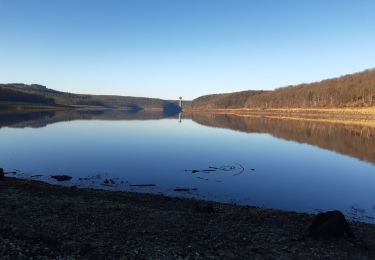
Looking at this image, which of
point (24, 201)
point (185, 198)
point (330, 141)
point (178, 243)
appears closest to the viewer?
point (178, 243)

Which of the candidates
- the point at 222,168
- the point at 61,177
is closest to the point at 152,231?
the point at 61,177

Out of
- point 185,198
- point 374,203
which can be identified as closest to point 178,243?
point 185,198

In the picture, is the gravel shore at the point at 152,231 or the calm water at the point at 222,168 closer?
the gravel shore at the point at 152,231

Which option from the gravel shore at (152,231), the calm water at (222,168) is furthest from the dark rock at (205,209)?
the calm water at (222,168)

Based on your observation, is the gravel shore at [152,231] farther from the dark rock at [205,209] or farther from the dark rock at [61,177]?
the dark rock at [61,177]

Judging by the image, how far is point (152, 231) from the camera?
2066 cm

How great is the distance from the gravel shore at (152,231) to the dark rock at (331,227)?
0.45 metres

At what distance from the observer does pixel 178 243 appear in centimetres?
1877

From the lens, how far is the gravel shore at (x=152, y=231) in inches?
683

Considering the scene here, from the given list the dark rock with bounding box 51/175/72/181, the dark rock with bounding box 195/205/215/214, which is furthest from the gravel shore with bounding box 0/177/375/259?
the dark rock with bounding box 51/175/72/181

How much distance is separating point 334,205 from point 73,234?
2099cm

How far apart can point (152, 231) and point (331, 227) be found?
9104mm

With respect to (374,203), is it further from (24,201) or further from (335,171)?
(24,201)

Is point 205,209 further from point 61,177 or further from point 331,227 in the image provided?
point 61,177
